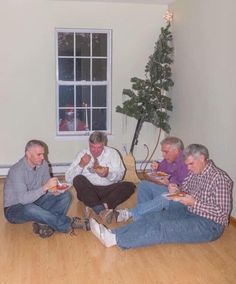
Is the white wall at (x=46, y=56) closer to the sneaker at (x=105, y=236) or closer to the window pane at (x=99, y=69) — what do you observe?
the window pane at (x=99, y=69)

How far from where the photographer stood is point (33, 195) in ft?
12.2

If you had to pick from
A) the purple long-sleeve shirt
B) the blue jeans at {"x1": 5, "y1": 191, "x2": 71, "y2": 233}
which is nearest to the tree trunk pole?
the purple long-sleeve shirt

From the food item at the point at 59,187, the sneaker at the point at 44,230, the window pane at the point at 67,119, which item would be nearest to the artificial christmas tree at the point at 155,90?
the window pane at the point at 67,119

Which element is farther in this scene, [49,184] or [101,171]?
[101,171]

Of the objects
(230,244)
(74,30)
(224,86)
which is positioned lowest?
(230,244)

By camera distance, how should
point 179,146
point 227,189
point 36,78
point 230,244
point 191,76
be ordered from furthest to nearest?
1. point 36,78
2. point 191,76
3. point 179,146
4. point 230,244
5. point 227,189

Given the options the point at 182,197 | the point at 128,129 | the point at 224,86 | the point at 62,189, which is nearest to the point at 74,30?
the point at 128,129

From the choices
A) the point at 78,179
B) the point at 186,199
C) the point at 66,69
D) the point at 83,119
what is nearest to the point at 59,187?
the point at 78,179

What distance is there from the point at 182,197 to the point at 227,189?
1.25ft

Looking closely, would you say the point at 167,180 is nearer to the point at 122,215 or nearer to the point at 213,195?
the point at 122,215

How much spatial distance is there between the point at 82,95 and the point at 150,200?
288 cm

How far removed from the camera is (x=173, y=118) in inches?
244

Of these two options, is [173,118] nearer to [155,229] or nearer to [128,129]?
[128,129]

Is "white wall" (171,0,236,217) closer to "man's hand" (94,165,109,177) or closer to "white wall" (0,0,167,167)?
"white wall" (0,0,167,167)
